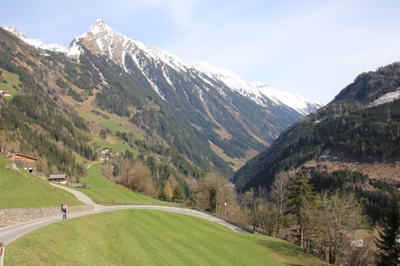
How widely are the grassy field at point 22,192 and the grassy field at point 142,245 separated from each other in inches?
450

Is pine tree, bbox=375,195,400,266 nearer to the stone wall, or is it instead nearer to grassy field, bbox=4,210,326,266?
grassy field, bbox=4,210,326,266

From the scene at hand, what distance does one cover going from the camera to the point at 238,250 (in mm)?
50219

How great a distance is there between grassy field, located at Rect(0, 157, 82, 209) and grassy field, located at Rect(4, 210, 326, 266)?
11.4m

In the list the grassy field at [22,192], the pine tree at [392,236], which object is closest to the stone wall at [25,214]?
the grassy field at [22,192]

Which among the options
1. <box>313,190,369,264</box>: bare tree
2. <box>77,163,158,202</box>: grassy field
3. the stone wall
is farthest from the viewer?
<box>77,163,158,202</box>: grassy field

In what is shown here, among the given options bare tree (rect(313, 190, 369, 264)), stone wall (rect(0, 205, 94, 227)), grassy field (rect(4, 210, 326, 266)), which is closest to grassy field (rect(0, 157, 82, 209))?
stone wall (rect(0, 205, 94, 227))

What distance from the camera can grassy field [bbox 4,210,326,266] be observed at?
2166cm

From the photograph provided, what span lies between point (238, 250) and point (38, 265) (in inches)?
1479

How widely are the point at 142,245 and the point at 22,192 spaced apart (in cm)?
2344

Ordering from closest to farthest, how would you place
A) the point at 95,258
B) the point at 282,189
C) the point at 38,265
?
the point at 38,265
the point at 95,258
the point at 282,189

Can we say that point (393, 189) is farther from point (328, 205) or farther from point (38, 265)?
point (38, 265)

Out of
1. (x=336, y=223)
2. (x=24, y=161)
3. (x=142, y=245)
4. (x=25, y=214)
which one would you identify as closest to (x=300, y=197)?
(x=336, y=223)

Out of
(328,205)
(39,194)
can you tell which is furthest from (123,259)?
(328,205)

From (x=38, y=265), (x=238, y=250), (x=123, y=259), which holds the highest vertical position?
(x=38, y=265)
